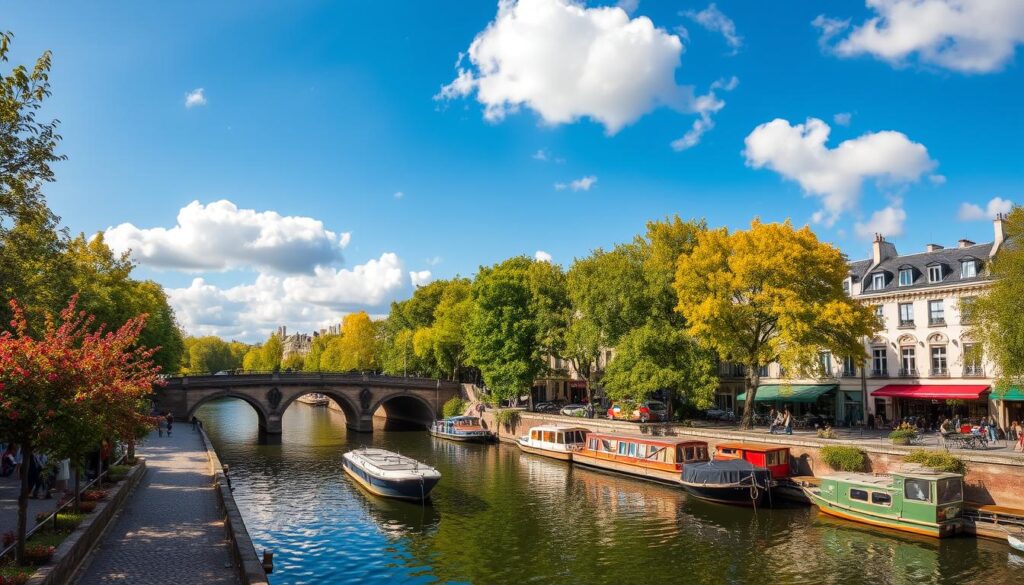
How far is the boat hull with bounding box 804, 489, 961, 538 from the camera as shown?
96.6ft

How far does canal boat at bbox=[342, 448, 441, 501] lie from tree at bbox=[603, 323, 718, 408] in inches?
749

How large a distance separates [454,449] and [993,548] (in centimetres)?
4164

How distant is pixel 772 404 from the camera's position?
5888 cm

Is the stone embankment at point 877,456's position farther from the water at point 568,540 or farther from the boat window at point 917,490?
the boat window at point 917,490

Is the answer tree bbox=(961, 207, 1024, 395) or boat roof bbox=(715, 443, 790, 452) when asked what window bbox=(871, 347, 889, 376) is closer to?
tree bbox=(961, 207, 1024, 395)

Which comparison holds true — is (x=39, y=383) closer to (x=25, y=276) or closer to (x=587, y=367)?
(x=25, y=276)

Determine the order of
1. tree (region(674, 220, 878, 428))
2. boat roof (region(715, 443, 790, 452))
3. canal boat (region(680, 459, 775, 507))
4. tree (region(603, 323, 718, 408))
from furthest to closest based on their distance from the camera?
tree (region(603, 323, 718, 408))
tree (region(674, 220, 878, 428))
boat roof (region(715, 443, 790, 452))
canal boat (region(680, 459, 775, 507))

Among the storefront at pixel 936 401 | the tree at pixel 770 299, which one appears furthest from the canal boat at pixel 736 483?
the storefront at pixel 936 401

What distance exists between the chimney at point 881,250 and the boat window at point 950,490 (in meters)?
29.5

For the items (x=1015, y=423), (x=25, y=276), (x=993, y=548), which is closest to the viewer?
(x=993, y=548)

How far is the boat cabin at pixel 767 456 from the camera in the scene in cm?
3812

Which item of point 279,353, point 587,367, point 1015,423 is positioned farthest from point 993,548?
point 279,353

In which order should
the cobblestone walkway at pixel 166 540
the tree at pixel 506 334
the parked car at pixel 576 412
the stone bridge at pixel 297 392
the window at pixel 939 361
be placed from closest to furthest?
the cobblestone walkway at pixel 166 540 → the window at pixel 939 361 → the parked car at pixel 576 412 → the stone bridge at pixel 297 392 → the tree at pixel 506 334

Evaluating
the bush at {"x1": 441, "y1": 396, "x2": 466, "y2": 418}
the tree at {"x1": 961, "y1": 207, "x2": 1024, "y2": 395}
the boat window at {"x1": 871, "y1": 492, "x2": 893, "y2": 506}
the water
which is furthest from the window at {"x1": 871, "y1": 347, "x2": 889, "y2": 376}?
the bush at {"x1": 441, "y1": 396, "x2": 466, "y2": 418}
